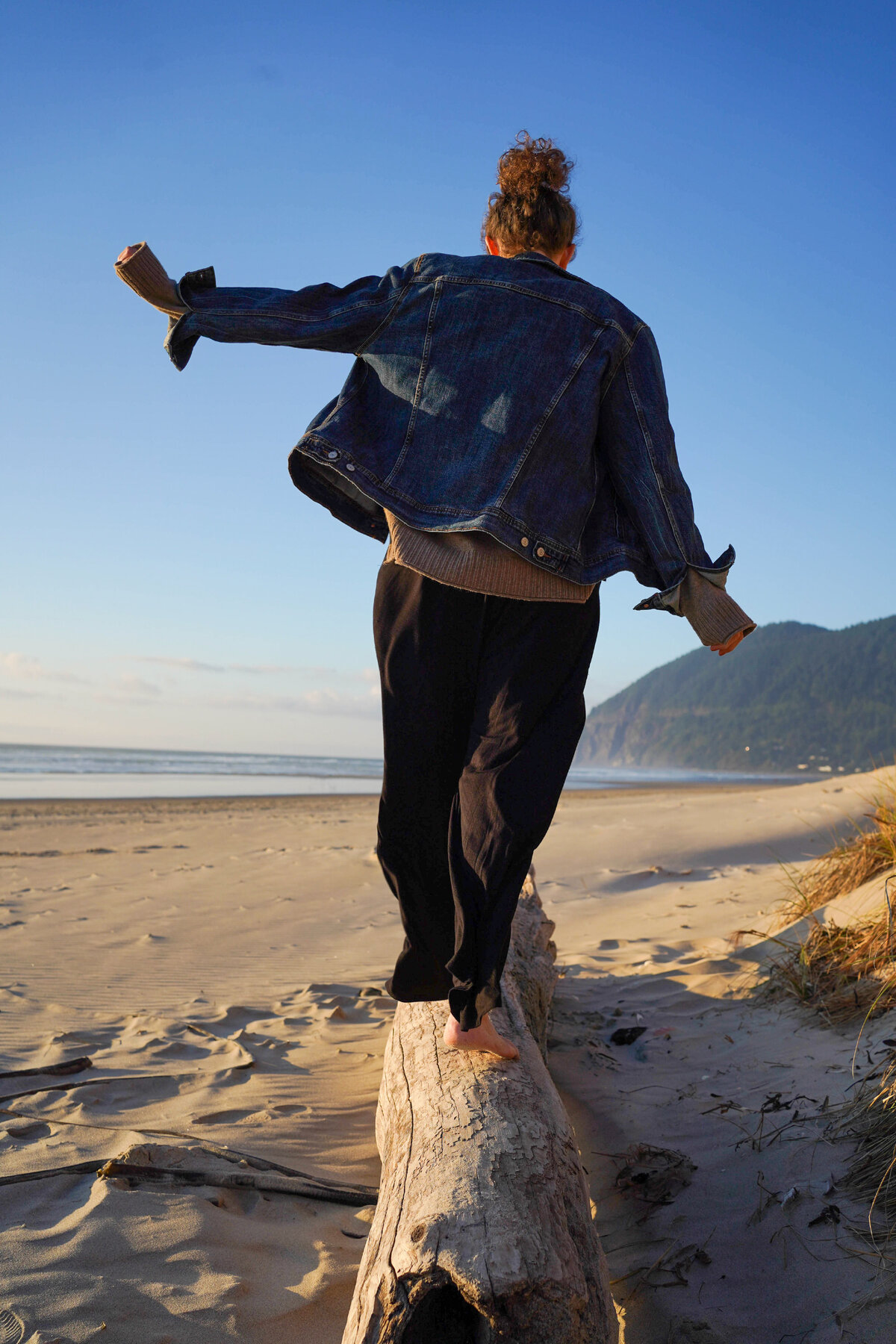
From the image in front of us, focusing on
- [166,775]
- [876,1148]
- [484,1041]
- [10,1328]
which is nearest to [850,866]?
[876,1148]

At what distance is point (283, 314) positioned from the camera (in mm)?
1883

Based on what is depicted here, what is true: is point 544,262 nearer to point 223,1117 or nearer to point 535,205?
point 535,205

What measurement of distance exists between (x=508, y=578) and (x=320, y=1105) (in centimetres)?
201

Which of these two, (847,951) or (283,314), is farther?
(847,951)

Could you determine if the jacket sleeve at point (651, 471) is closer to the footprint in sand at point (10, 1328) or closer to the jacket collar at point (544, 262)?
the jacket collar at point (544, 262)

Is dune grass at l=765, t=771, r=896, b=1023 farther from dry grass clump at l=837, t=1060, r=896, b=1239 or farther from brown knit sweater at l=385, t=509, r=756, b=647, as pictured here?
brown knit sweater at l=385, t=509, r=756, b=647

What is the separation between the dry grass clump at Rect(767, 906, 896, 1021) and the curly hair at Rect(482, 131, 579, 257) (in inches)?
96.9

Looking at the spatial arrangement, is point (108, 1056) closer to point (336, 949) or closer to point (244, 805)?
point (336, 949)

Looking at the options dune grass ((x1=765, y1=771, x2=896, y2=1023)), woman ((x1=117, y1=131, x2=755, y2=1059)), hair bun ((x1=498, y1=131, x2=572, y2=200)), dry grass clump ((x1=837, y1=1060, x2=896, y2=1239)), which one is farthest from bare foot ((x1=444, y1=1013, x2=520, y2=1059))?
hair bun ((x1=498, y1=131, x2=572, y2=200))

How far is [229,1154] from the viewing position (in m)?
2.19

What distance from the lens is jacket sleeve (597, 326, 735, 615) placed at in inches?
75.7

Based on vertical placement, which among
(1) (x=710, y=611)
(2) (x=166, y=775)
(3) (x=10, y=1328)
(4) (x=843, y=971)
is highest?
(1) (x=710, y=611)

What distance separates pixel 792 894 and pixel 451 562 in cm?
402

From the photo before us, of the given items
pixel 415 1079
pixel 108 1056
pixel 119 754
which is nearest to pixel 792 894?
pixel 415 1079
